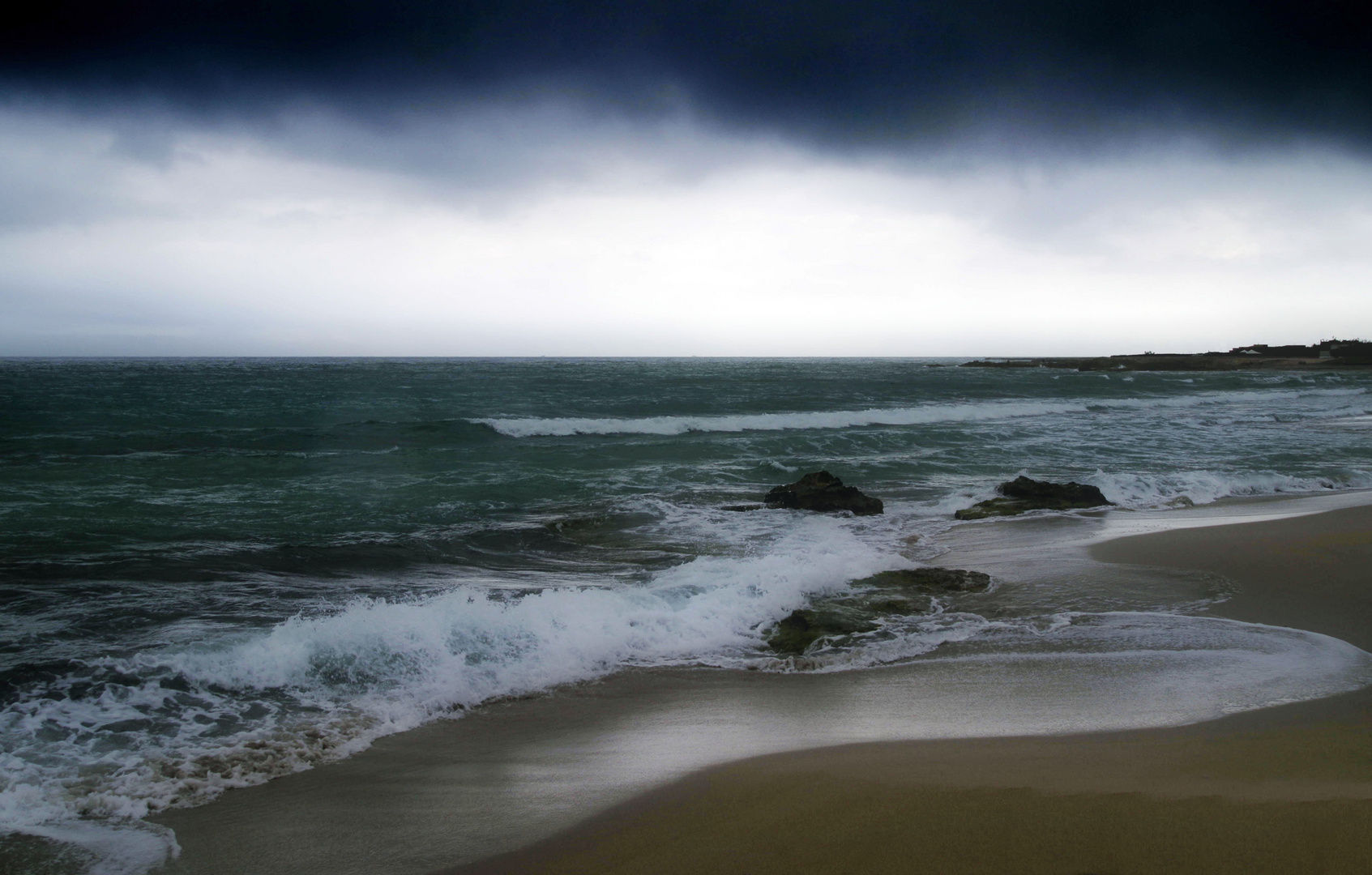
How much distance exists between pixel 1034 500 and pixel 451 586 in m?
8.37

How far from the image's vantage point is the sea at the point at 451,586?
13.9 feet

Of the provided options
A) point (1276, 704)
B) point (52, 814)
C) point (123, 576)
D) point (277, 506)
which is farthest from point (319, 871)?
point (277, 506)

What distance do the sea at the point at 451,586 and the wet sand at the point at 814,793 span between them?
1.28 feet

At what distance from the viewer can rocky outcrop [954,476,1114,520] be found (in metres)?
11.0

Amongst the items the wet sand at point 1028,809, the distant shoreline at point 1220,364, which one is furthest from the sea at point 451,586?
the distant shoreline at point 1220,364

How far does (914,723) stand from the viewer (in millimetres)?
4125

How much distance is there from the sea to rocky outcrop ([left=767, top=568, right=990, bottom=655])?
0.14m

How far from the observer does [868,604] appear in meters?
6.46

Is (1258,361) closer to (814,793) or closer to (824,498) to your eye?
(824,498)

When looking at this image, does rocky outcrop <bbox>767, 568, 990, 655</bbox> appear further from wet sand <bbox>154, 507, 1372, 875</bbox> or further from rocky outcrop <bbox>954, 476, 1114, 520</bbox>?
rocky outcrop <bbox>954, 476, 1114, 520</bbox>

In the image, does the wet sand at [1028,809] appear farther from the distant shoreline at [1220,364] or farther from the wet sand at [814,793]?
the distant shoreline at [1220,364]

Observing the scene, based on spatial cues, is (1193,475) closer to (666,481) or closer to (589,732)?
(666,481)

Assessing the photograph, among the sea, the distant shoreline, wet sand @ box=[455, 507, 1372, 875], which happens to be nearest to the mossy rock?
the sea

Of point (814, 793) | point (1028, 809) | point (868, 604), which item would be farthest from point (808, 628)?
point (1028, 809)
